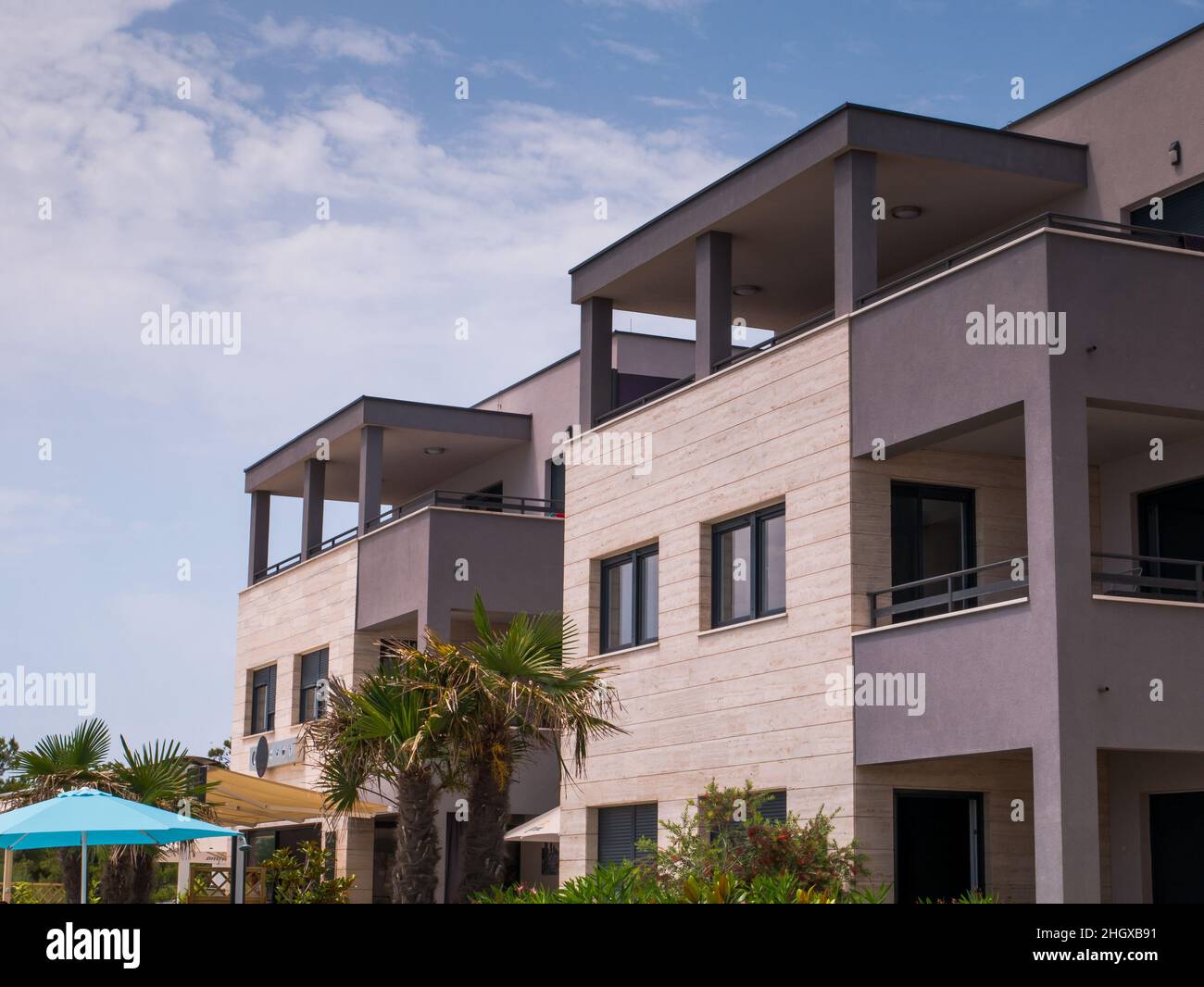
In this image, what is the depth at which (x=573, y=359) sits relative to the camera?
109 feet

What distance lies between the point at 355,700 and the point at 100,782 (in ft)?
23.9

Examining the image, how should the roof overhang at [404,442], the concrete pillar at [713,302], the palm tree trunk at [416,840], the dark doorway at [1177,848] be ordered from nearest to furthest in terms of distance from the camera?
the dark doorway at [1177,848]
the palm tree trunk at [416,840]
the concrete pillar at [713,302]
the roof overhang at [404,442]

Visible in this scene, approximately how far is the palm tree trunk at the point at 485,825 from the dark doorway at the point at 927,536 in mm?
5640

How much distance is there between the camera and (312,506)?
36688 mm

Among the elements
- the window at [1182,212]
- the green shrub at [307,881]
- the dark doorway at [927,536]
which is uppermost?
the window at [1182,212]

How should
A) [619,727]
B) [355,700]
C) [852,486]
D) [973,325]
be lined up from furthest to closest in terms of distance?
[619,727], [355,700], [852,486], [973,325]

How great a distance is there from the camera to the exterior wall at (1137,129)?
19.8 metres

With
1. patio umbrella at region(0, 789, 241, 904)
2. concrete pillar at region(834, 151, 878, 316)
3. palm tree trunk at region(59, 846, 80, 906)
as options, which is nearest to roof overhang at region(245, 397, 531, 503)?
palm tree trunk at region(59, 846, 80, 906)

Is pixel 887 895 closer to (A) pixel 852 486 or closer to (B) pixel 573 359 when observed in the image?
(A) pixel 852 486

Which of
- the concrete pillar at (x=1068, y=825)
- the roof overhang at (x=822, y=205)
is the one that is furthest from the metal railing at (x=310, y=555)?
the concrete pillar at (x=1068, y=825)

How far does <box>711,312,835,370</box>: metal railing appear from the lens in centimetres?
2167

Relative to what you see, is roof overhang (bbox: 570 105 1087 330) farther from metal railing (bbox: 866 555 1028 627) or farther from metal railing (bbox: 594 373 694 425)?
metal railing (bbox: 866 555 1028 627)

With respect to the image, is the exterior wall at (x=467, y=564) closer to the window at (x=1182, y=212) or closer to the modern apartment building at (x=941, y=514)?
the modern apartment building at (x=941, y=514)
